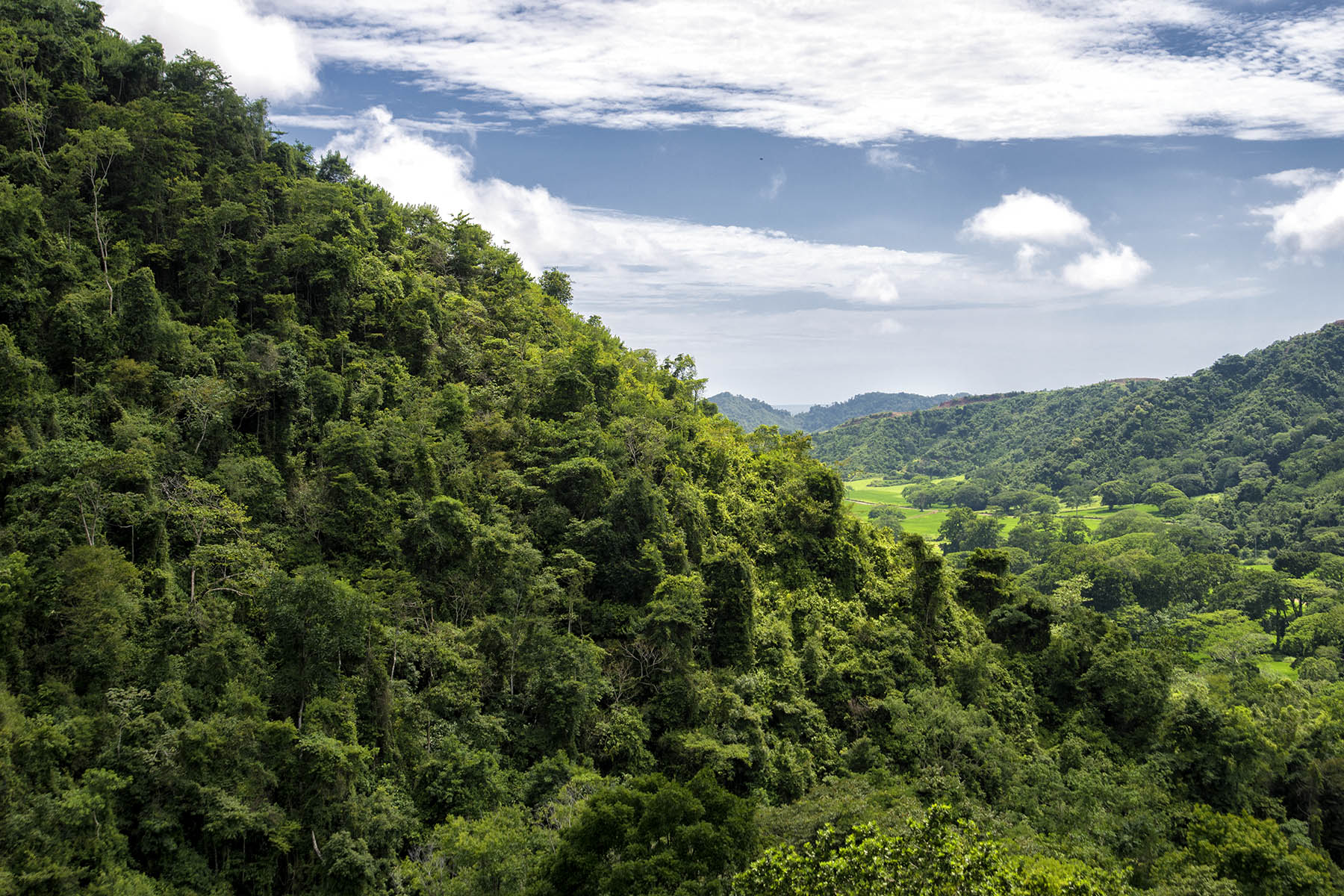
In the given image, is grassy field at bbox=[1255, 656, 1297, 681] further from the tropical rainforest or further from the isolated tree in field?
the isolated tree in field

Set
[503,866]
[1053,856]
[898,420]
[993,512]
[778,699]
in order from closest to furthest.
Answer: [503,866] → [1053,856] → [778,699] → [993,512] → [898,420]

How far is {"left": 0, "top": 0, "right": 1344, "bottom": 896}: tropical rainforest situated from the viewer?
16625mm

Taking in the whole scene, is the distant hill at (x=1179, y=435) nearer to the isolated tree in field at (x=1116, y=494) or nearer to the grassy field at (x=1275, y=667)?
the isolated tree in field at (x=1116, y=494)

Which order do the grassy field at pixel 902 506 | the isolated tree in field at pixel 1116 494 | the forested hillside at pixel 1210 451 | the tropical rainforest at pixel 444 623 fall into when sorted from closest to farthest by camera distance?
the tropical rainforest at pixel 444 623 → the forested hillside at pixel 1210 451 → the grassy field at pixel 902 506 → the isolated tree in field at pixel 1116 494

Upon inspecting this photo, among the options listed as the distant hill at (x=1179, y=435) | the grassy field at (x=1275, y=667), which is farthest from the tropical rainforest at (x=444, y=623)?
the distant hill at (x=1179, y=435)

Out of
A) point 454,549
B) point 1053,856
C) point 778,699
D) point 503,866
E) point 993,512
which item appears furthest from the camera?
point 993,512

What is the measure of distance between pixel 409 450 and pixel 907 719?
22016 mm

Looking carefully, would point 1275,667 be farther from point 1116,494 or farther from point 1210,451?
point 1210,451

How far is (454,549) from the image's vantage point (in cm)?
2523

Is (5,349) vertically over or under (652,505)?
over

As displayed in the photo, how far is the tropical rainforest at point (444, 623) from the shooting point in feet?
54.5

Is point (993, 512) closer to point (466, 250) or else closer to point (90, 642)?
point (466, 250)

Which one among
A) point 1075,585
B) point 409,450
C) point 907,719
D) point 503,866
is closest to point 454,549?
point 409,450

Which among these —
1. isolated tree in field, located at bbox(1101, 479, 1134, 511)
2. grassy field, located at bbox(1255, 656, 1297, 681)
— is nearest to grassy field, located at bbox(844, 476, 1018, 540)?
isolated tree in field, located at bbox(1101, 479, 1134, 511)
